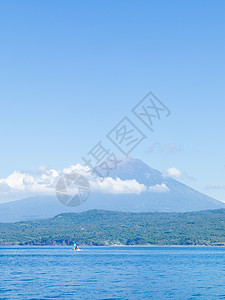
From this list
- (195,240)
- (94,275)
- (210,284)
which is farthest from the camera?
(195,240)

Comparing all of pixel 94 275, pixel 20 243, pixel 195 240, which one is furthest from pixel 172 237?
pixel 94 275

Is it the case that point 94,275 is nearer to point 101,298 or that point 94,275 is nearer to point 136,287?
point 136,287

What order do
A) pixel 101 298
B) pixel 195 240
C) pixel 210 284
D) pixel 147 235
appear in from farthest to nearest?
pixel 147 235
pixel 195 240
pixel 210 284
pixel 101 298

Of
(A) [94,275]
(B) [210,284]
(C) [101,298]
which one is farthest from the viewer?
(A) [94,275]

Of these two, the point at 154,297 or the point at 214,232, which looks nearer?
the point at 154,297

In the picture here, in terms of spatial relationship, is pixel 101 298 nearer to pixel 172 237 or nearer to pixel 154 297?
pixel 154 297

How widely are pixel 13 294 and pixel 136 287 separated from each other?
11180mm

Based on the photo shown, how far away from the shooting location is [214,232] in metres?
184

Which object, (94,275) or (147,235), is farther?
(147,235)

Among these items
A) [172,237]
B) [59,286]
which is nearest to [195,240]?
[172,237]

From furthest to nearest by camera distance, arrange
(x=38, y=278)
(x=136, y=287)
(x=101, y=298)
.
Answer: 1. (x=38, y=278)
2. (x=136, y=287)
3. (x=101, y=298)

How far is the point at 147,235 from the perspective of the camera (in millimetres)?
186000

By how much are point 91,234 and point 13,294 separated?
517 feet

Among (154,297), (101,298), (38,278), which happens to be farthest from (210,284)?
(38,278)
